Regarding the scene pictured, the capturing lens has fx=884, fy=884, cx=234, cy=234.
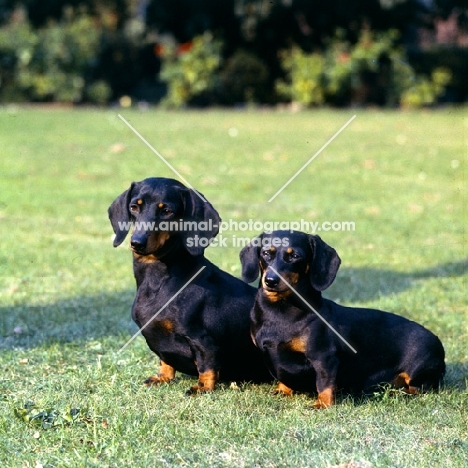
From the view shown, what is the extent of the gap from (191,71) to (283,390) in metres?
19.0

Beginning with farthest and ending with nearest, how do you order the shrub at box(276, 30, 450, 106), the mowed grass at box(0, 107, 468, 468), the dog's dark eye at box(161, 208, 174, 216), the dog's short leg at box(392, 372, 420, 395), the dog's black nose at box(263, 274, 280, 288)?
the shrub at box(276, 30, 450, 106) < the dog's short leg at box(392, 372, 420, 395) < the dog's dark eye at box(161, 208, 174, 216) < the dog's black nose at box(263, 274, 280, 288) < the mowed grass at box(0, 107, 468, 468)

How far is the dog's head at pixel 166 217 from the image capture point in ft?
15.0

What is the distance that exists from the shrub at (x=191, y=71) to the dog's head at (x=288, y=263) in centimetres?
1871

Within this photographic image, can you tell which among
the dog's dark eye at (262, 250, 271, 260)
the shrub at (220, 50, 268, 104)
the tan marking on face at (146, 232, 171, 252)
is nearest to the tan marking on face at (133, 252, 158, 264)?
the tan marking on face at (146, 232, 171, 252)

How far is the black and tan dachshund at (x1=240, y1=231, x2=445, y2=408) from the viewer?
14.8 ft

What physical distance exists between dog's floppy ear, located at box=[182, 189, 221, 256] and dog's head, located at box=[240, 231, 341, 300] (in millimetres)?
251

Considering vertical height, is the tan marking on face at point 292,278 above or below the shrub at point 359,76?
above

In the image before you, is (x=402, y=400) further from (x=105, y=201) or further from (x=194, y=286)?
(x=105, y=201)

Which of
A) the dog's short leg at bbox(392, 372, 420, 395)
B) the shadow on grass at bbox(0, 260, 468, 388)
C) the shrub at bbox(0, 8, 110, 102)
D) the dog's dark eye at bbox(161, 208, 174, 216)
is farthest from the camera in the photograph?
the shrub at bbox(0, 8, 110, 102)

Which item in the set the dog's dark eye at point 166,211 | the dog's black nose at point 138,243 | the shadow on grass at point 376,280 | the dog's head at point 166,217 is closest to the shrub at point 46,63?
the shadow on grass at point 376,280

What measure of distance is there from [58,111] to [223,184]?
9430 millimetres

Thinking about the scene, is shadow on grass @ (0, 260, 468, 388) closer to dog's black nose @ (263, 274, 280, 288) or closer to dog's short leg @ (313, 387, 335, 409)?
dog's short leg @ (313, 387, 335, 409)

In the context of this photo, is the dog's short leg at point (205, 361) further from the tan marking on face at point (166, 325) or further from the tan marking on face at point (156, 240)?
the tan marking on face at point (156, 240)

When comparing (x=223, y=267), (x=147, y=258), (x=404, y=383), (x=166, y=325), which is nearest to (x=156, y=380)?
(x=166, y=325)
